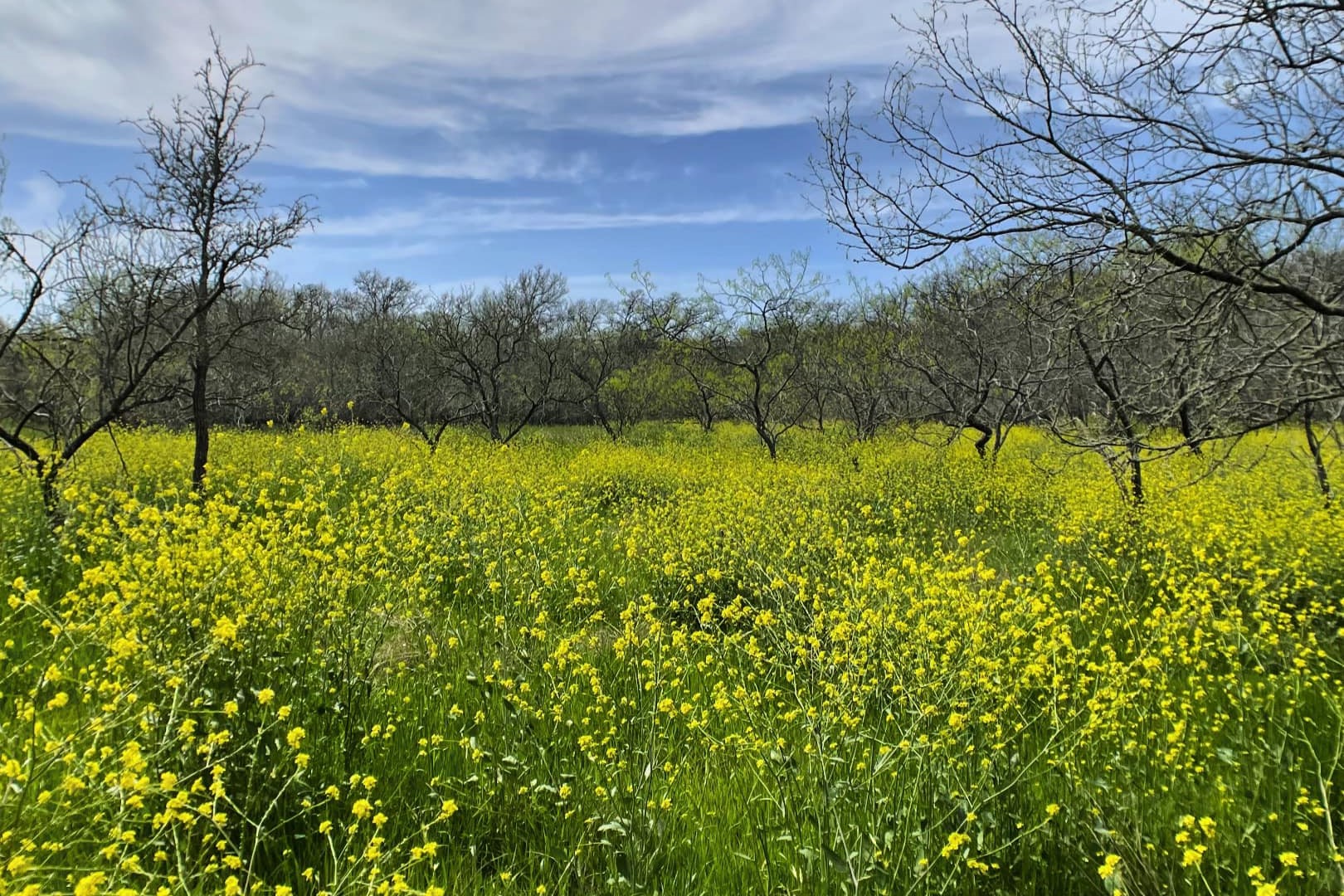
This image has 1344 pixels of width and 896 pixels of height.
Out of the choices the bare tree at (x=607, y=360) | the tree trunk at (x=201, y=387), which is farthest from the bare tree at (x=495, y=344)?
the tree trunk at (x=201, y=387)

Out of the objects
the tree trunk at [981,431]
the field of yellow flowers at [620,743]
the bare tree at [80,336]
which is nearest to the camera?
the field of yellow flowers at [620,743]

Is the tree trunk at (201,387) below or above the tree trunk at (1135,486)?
above

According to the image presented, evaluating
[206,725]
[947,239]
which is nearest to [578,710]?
[206,725]

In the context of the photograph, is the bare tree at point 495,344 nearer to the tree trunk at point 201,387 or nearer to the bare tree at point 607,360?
the bare tree at point 607,360

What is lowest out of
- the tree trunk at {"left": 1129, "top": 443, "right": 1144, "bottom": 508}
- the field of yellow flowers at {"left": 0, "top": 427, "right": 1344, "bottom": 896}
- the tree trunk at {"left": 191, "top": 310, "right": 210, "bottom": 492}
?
the field of yellow flowers at {"left": 0, "top": 427, "right": 1344, "bottom": 896}

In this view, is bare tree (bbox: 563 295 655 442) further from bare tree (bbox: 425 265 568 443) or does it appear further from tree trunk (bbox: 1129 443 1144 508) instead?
tree trunk (bbox: 1129 443 1144 508)

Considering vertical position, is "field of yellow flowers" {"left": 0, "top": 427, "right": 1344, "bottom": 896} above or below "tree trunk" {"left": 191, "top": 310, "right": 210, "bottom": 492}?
below

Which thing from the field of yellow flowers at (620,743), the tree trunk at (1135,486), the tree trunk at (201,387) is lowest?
the field of yellow flowers at (620,743)

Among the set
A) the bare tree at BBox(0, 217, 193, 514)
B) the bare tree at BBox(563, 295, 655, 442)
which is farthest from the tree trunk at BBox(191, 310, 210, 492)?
the bare tree at BBox(563, 295, 655, 442)

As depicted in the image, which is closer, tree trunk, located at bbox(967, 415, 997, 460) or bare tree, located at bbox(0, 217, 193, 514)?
bare tree, located at bbox(0, 217, 193, 514)

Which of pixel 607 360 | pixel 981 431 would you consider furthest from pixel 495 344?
pixel 981 431

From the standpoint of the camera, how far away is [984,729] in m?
2.70

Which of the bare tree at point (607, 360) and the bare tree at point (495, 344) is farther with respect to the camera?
the bare tree at point (607, 360)

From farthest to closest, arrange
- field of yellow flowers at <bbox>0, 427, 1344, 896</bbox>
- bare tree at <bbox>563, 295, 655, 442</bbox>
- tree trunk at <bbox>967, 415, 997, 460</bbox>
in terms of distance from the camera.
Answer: bare tree at <bbox>563, 295, 655, 442</bbox>
tree trunk at <bbox>967, 415, 997, 460</bbox>
field of yellow flowers at <bbox>0, 427, 1344, 896</bbox>
